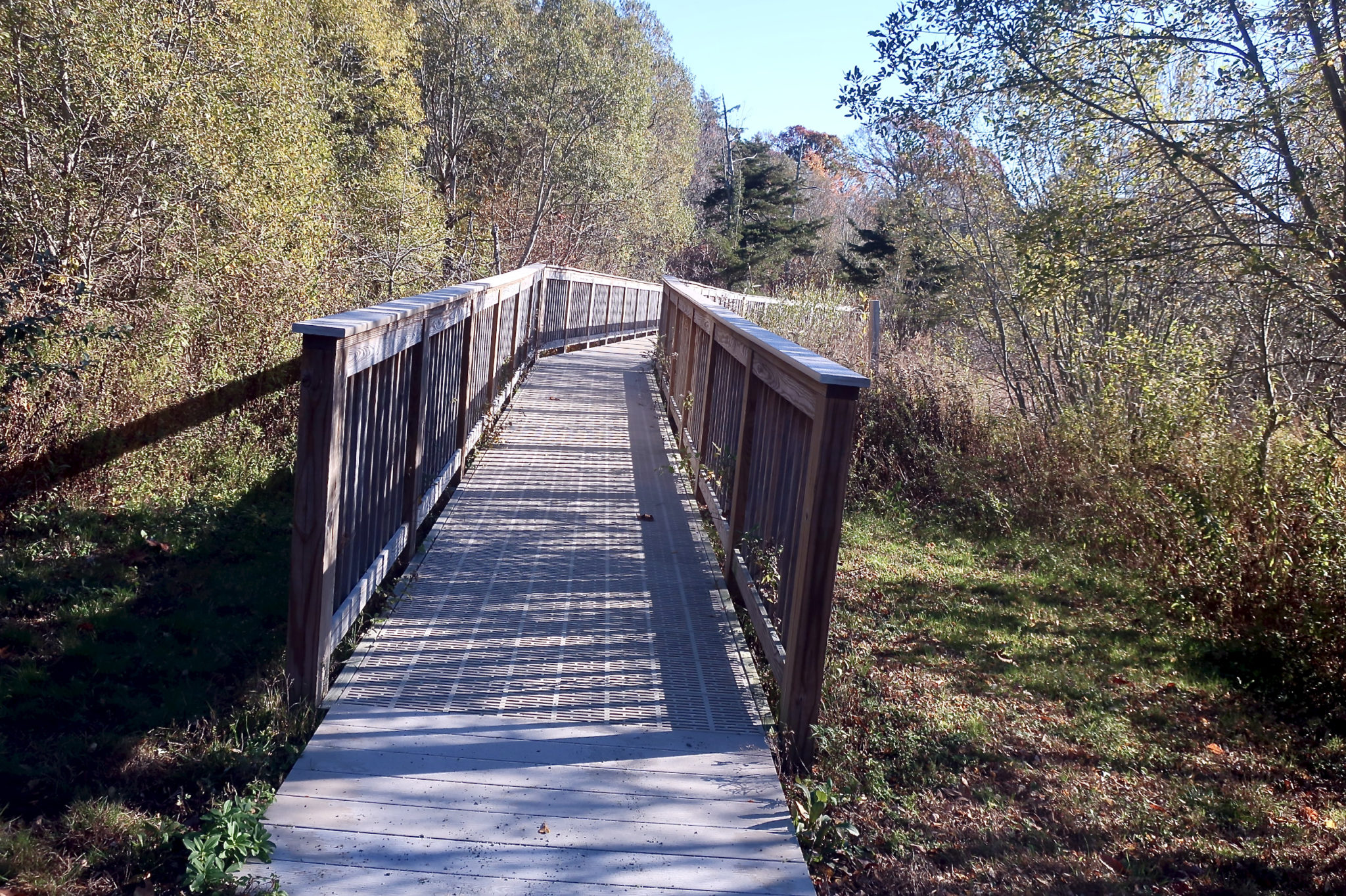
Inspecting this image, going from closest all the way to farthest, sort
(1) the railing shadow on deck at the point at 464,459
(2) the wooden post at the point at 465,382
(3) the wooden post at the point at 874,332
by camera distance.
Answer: (1) the railing shadow on deck at the point at 464,459 < (2) the wooden post at the point at 465,382 < (3) the wooden post at the point at 874,332

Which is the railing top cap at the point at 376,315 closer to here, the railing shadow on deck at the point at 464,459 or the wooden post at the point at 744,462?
A: the railing shadow on deck at the point at 464,459

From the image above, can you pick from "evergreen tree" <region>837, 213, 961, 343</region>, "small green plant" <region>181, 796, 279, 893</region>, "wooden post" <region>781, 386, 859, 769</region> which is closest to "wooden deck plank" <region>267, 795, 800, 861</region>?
"small green plant" <region>181, 796, 279, 893</region>

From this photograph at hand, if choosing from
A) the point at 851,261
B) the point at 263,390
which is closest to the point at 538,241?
the point at 851,261

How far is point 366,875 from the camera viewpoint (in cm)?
280

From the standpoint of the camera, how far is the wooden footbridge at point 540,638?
302 centimetres


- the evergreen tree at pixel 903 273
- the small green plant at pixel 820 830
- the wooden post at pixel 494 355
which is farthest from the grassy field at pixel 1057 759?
the evergreen tree at pixel 903 273

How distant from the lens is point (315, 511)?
3521 millimetres

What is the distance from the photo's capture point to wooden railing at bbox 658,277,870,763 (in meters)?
3.56

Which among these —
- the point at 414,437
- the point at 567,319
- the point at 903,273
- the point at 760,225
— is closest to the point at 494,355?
the point at 414,437

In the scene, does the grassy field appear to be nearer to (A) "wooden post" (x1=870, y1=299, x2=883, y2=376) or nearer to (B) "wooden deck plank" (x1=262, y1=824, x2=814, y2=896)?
(B) "wooden deck plank" (x1=262, y1=824, x2=814, y2=896)

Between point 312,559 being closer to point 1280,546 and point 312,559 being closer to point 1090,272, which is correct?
point 1280,546

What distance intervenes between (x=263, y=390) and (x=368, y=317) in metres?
3.93

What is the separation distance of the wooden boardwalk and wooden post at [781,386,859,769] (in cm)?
21

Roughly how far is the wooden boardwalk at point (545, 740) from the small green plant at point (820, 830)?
7 centimetres
